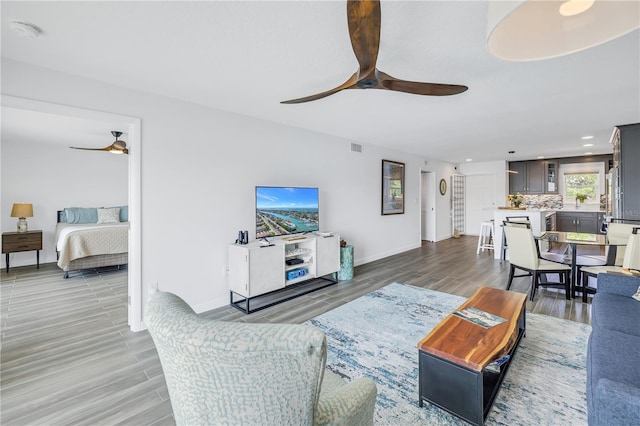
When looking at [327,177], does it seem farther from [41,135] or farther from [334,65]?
[41,135]

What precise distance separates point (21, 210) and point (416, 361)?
681 centimetres

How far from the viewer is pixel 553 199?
26.3 feet

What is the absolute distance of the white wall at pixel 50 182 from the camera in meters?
5.28

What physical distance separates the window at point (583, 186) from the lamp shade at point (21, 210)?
12.6 m

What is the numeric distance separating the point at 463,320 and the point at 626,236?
11.6 feet

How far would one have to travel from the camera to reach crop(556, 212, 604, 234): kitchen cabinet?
7.18 metres

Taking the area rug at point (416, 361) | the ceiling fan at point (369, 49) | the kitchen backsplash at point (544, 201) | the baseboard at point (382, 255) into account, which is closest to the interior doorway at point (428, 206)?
the baseboard at point (382, 255)

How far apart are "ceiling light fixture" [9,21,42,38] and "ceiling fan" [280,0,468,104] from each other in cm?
200

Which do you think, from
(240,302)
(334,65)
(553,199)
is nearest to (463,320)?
(334,65)

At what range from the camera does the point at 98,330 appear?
278cm

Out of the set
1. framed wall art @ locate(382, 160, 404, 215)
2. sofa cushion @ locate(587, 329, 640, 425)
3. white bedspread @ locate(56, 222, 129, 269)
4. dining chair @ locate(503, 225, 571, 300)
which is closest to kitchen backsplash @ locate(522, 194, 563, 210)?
framed wall art @ locate(382, 160, 404, 215)

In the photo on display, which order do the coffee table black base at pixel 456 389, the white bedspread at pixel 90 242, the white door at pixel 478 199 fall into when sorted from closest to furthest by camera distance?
the coffee table black base at pixel 456 389
the white bedspread at pixel 90 242
the white door at pixel 478 199

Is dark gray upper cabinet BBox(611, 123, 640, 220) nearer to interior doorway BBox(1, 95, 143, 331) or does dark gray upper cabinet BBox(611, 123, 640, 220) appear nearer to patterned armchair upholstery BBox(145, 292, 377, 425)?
patterned armchair upholstery BBox(145, 292, 377, 425)

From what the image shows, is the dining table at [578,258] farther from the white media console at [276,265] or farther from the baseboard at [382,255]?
the white media console at [276,265]
